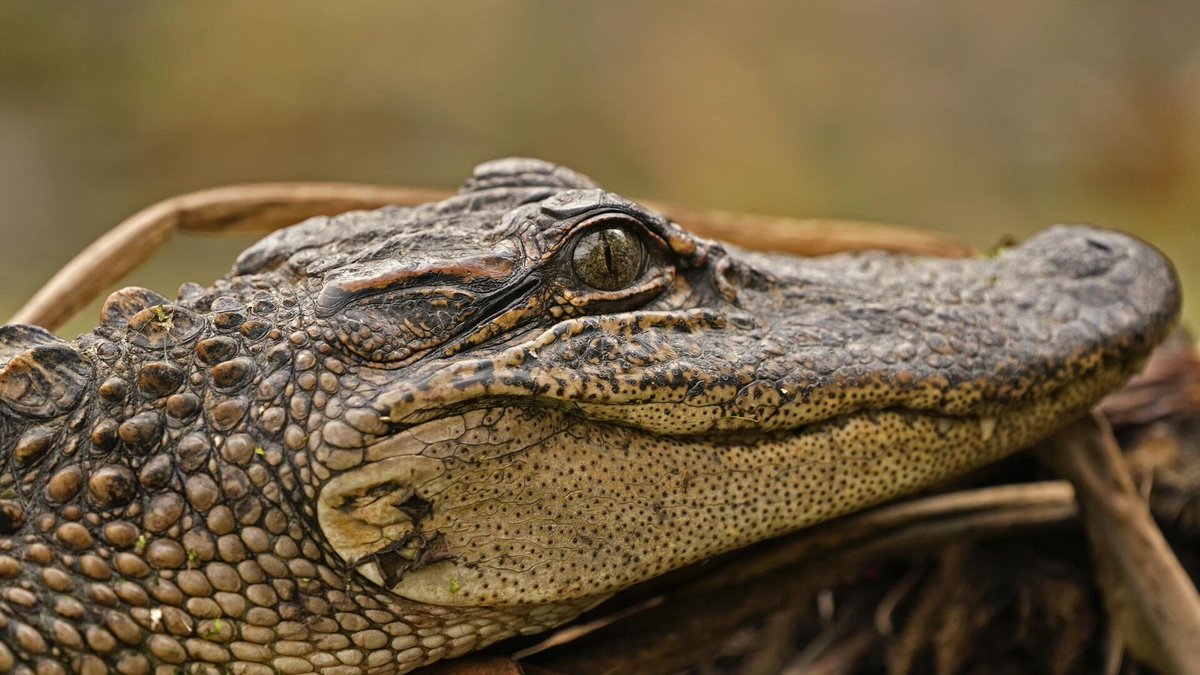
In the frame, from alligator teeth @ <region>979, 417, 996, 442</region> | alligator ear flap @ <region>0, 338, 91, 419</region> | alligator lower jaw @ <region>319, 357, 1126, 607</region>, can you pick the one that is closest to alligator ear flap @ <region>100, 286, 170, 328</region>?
alligator ear flap @ <region>0, 338, 91, 419</region>

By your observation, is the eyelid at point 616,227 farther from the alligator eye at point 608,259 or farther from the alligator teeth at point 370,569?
the alligator teeth at point 370,569

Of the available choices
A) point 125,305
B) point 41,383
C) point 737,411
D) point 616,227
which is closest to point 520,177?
point 616,227

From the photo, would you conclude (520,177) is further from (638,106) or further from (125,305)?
(638,106)

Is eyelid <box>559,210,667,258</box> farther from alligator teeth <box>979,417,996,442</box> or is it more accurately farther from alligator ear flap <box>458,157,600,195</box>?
alligator teeth <box>979,417,996,442</box>

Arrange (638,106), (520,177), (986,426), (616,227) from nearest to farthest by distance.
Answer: (616,227) < (986,426) < (520,177) < (638,106)

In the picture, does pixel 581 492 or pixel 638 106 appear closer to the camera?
pixel 581 492

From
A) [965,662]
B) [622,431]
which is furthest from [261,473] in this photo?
[965,662]

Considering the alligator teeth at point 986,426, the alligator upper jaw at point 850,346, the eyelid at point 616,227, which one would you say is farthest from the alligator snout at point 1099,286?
the eyelid at point 616,227
